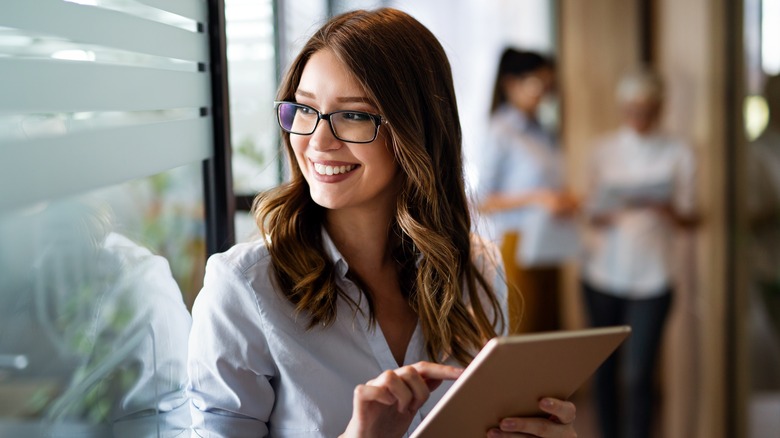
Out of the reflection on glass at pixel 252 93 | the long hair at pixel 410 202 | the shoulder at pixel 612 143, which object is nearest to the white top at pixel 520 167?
the shoulder at pixel 612 143

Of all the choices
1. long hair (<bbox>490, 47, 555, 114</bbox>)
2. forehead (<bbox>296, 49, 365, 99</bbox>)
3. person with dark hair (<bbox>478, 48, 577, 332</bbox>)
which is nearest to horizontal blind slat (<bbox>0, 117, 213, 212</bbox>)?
forehead (<bbox>296, 49, 365, 99</bbox>)

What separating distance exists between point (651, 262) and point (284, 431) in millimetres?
2541

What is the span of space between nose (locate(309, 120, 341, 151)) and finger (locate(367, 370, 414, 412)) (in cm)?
36

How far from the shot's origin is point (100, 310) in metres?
1.02

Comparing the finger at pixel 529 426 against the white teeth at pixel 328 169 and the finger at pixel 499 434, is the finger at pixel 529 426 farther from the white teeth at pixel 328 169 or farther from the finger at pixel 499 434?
the white teeth at pixel 328 169

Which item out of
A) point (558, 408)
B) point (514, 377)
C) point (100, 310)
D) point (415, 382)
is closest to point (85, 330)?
point (100, 310)

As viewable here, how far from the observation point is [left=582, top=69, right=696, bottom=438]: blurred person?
3.50 metres

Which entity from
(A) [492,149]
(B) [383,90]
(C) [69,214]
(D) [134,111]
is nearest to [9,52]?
(C) [69,214]

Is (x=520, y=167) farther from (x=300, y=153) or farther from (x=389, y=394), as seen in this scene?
(x=389, y=394)

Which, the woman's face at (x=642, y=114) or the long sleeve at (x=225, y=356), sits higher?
the woman's face at (x=642, y=114)

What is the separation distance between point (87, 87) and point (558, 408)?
76cm

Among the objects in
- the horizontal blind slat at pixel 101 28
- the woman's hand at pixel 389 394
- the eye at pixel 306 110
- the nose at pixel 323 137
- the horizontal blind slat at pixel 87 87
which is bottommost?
the woman's hand at pixel 389 394

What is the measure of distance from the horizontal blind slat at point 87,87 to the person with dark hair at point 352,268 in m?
0.17

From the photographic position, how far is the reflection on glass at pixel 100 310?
0.85 meters
